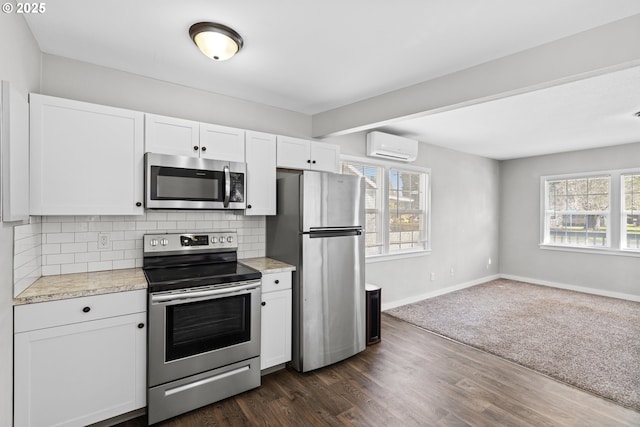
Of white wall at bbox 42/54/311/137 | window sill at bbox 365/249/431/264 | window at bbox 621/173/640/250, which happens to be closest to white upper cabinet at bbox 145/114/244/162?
white wall at bbox 42/54/311/137

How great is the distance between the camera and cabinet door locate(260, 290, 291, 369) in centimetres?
270

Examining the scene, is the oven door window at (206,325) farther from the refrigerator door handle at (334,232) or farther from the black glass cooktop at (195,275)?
the refrigerator door handle at (334,232)

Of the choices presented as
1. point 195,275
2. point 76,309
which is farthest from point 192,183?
point 76,309

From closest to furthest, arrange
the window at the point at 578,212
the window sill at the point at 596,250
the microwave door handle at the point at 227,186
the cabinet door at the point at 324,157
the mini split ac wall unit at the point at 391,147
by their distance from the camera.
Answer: the microwave door handle at the point at 227,186 → the cabinet door at the point at 324,157 → the mini split ac wall unit at the point at 391,147 → the window sill at the point at 596,250 → the window at the point at 578,212

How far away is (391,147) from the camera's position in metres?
4.40

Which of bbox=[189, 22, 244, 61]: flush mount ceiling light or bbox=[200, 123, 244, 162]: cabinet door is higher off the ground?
bbox=[189, 22, 244, 61]: flush mount ceiling light

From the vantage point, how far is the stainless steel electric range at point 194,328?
7.05 ft

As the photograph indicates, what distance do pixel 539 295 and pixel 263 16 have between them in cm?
598

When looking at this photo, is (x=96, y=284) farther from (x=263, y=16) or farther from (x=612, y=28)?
(x=612, y=28)

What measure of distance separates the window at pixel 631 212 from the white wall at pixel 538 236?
0.22m

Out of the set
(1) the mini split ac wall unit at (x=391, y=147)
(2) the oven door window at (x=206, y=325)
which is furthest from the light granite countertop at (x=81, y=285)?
(1) the mini split ac wall unit at (x=391, y=147)

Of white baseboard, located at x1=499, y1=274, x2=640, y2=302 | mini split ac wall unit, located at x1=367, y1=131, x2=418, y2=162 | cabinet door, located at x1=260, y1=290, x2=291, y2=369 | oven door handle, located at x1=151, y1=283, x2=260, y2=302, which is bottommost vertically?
white baseboard, located at x1=499, y1=274, x2=640, y2=302

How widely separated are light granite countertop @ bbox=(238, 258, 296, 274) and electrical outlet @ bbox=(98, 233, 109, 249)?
1091mm

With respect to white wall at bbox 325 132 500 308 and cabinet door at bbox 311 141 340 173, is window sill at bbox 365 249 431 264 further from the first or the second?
cabinet door at bbox 311 141 340 173
